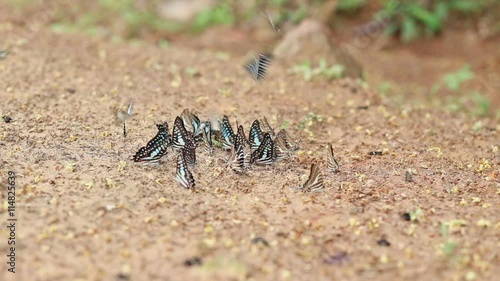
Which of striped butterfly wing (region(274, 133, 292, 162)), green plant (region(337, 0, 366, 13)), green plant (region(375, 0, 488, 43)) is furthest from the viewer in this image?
green plant (region(337, 0, 366, 13))

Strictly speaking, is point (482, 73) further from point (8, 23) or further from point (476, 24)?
point (8, 23)

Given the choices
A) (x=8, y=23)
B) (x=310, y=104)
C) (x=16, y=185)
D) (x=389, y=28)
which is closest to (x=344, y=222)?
(x=16, y=185)

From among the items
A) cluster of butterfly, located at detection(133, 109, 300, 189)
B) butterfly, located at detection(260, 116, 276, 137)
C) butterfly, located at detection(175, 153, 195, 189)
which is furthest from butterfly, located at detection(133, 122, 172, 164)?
butterfly, located at detection(260, 116, 276, 137)

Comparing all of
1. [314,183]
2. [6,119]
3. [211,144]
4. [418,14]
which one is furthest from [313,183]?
[418,14]

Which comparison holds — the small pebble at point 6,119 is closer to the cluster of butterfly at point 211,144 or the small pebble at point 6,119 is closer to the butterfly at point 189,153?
the cluster of butterfly at point 211,144

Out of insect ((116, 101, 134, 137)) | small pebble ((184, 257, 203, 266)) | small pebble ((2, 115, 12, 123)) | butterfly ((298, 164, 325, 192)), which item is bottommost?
small pebble ((184, 257, 203, 266))

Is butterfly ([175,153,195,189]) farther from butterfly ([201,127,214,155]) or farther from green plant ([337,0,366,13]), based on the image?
green plant ([337,0,366,13])

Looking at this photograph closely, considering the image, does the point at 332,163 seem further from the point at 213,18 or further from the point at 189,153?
the point at 213,18
